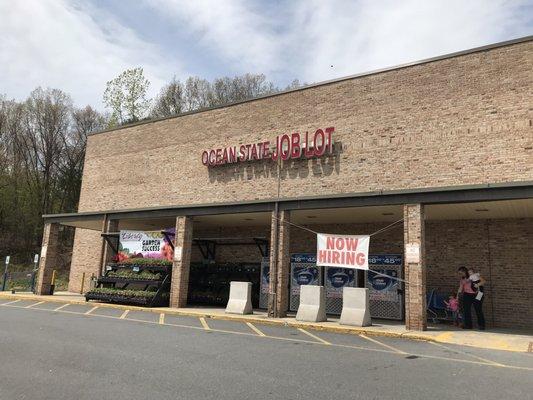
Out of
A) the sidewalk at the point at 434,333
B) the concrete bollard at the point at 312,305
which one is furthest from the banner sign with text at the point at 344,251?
the sidewalk at the point at 434,333

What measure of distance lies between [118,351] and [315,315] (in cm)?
716

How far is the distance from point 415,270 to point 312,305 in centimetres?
345

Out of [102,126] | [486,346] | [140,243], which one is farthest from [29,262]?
A: [486,346]

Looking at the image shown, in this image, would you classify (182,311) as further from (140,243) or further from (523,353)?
(523,353)

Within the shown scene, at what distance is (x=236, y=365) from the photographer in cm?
774

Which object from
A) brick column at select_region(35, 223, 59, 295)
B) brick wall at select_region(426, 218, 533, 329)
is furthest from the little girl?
brick column at select_region(35, 223, 59, 295)

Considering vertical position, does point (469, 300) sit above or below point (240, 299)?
above

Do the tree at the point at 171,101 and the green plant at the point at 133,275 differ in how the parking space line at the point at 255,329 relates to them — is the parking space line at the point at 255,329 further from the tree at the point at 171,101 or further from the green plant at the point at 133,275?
the tree at the point at 171,101

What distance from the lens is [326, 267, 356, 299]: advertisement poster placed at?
58.7 ft

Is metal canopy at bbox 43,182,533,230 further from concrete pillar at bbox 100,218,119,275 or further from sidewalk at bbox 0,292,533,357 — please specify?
sidewalk at bbox 0,292,533,357

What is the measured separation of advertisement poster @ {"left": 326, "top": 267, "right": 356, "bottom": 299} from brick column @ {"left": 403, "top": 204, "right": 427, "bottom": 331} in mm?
4731

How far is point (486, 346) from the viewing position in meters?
10.7

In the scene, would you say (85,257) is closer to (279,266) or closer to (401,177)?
(279,266)

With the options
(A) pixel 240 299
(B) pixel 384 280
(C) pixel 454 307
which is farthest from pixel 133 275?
(C) pixel 454 307
